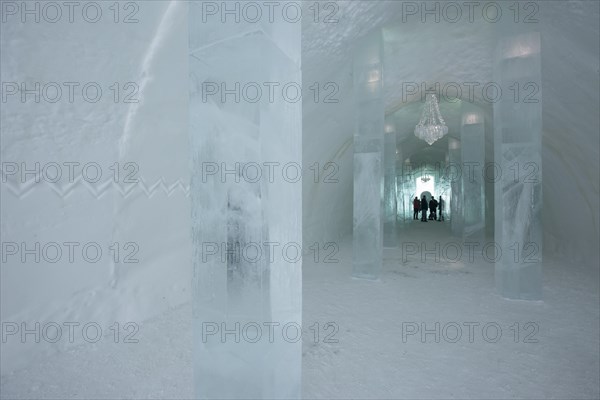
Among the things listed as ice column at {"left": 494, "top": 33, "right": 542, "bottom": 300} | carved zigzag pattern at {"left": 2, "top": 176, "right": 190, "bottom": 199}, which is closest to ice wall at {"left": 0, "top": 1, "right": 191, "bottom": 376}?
carved zigzag pattern at {"left": 2, "top": 176, "right": 190, "bottom": 199}

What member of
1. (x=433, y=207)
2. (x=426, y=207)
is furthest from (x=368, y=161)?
(x=433, y=207)

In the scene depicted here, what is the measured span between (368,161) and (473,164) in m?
5.54

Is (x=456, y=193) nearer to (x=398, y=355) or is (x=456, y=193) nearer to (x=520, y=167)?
(x=520, y=167)

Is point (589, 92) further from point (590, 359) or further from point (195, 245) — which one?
point (195, 245)

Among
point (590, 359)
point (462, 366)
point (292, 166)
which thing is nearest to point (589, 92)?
point (590, 359)

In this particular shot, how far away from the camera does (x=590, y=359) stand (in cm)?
320

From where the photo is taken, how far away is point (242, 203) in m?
2.00

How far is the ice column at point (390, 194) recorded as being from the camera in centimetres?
1066

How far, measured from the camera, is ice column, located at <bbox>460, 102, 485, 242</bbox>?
10.0 meters

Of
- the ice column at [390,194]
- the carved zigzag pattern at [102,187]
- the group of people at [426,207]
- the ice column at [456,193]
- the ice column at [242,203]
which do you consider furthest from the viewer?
the group of people at [426,207]

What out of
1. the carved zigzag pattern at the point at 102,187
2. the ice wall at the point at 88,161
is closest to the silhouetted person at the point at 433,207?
the carved zigzag pattern at the point at 102,187

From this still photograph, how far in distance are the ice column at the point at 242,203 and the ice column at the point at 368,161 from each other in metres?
4.42

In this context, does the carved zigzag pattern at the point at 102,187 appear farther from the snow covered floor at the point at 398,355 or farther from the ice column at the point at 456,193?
the ice column at the point at 456,193

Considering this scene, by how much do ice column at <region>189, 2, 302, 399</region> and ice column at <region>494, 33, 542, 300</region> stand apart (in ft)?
14.2
